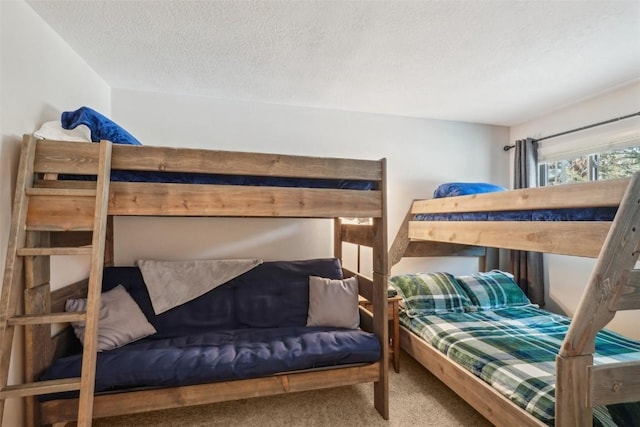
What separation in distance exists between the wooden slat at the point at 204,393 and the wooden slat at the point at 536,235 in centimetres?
113

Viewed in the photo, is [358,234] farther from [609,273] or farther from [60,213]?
[60,213]

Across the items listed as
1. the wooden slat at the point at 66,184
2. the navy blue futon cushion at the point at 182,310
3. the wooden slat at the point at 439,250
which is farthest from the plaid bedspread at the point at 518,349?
the wooden slat at the point at 66,184

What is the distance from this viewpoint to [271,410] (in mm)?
2002

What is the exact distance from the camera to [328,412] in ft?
6.51

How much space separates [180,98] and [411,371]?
10.3 feet

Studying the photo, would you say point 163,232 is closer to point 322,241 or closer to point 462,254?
point 322,241

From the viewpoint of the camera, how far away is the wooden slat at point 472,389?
1.50 meters

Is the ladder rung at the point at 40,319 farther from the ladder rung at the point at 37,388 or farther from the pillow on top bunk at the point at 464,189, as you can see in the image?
the pillow on top bunk at the point at 464,189

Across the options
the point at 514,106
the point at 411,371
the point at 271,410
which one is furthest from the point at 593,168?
the point at 271,410

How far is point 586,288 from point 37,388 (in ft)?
7.87

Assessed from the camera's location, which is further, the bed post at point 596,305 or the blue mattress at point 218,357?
the blue mattress at point 218,357

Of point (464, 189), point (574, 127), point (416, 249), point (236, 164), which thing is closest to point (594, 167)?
point (574, 127)

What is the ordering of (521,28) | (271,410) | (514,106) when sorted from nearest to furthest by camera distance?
(521,28) → (271,410) → (514,106)

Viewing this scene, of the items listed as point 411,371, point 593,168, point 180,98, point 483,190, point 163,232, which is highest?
point 180,98
